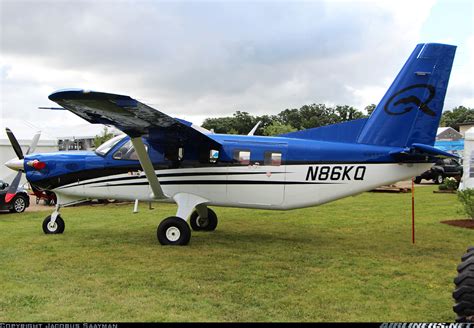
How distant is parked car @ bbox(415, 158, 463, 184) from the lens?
29453mm

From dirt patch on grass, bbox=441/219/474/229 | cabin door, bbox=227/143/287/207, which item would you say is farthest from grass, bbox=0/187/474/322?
cabin door, bbox=227/143/287/207

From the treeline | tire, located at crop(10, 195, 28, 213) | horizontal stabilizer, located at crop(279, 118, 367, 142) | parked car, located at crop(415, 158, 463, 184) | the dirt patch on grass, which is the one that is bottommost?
tire, located at crop(10, 195, 28, 213)

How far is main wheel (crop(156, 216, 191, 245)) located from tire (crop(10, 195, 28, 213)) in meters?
9.18

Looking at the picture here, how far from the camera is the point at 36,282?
6.10 metres

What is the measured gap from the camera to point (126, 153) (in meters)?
9.58

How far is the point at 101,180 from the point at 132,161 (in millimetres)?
863

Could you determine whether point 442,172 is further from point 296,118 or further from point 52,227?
point 296,118

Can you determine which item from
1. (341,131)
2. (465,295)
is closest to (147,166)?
(341,131)

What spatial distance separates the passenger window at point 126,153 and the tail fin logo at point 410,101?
5.46 meters

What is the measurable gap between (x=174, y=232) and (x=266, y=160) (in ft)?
7.85

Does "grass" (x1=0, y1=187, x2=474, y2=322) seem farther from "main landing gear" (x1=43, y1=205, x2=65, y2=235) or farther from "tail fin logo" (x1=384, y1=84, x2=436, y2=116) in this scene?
"tail fin logo" (x1=384, y1=84, x2=436, y2=116)

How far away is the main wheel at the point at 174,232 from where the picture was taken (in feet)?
28.3

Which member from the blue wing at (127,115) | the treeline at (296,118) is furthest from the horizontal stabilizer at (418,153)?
the treeline at (296,118)

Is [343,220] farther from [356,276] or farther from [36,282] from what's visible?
[36,282]
